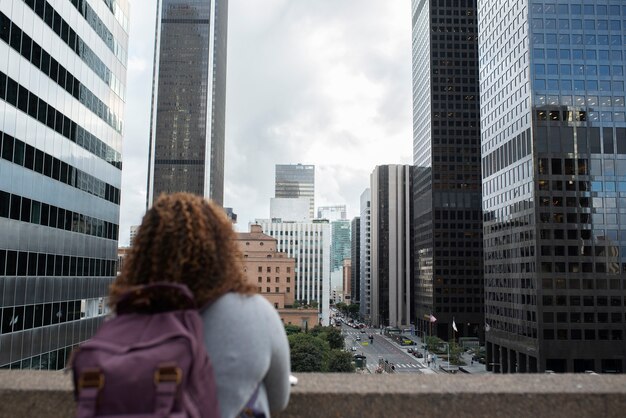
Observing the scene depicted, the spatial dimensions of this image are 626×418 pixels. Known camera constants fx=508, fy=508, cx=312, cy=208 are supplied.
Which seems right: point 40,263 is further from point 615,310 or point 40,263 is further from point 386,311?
point 386,311

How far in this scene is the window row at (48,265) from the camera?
2770 cm

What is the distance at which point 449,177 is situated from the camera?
131875mm

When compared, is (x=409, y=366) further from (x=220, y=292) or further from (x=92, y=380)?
(x=92, y=380)

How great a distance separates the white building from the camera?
171 metres

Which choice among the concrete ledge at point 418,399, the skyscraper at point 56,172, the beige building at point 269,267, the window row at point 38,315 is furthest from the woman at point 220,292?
A: the beige building at point 269,267

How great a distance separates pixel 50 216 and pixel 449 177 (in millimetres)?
112554

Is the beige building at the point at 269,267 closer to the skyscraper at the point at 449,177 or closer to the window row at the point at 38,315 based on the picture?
the skyscraper at the point at 449,177

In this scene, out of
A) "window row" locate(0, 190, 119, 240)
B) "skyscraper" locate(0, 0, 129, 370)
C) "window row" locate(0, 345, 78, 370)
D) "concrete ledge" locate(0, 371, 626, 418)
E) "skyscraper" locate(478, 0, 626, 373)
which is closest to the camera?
"concrete ledge" locate(0, 371, 626, 418)

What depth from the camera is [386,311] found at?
172000 mm

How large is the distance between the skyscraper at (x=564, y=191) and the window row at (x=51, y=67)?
5946 centimetres

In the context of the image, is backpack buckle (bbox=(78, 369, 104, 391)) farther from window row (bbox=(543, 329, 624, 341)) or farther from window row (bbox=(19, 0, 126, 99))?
window row (bbox=(543, 329, 624, 341))

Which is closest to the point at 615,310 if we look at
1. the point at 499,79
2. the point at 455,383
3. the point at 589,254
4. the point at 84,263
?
the point at 589,254

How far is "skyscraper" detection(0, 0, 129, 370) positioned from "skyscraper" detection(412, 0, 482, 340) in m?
97.1

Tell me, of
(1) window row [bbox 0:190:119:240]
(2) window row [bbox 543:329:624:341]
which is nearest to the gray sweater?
(1) window row [bbox 0:190:119:240]
